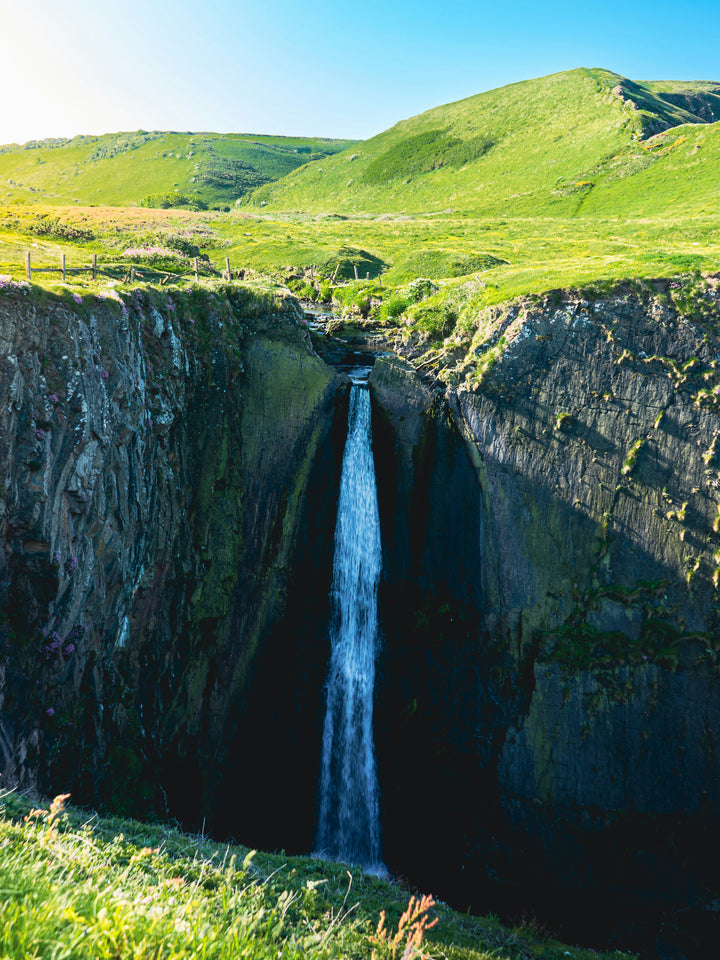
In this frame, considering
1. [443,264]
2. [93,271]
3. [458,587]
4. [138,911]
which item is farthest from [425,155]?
[138,911]

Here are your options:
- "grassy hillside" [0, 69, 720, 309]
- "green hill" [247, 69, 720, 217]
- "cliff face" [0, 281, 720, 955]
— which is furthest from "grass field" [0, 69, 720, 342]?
"cliff face" [0, 281, 720, 955]

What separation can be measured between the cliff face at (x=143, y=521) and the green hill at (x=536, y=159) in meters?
52.8

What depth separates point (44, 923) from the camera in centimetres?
442

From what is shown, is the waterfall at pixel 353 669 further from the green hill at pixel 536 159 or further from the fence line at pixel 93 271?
the green hill at pixel 536 159

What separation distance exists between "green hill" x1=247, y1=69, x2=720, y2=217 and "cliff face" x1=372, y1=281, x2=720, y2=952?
43.6 meters

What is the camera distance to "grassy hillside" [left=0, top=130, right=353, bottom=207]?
99562 mm

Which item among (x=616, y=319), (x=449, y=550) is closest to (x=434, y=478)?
(x=449, y=550)

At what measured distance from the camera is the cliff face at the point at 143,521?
13453 mm

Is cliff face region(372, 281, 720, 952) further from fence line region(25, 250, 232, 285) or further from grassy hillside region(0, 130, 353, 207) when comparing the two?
grassy hillside region(0, 130, 353, 207)

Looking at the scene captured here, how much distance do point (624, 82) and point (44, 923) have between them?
463ft

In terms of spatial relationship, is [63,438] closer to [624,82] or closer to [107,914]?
[107,914]

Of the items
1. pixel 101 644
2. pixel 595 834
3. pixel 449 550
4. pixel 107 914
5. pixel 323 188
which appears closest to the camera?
pixel 107 914

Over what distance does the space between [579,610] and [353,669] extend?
9183mm

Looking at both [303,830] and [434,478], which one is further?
[434,478]
